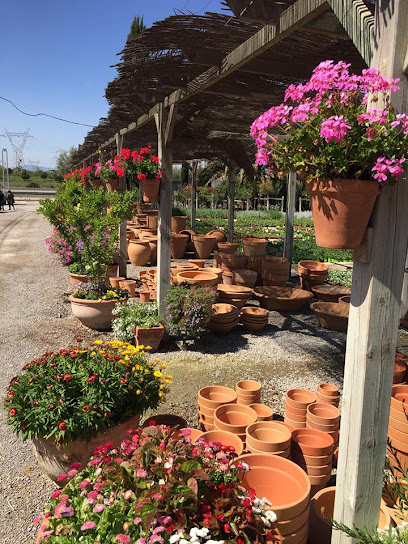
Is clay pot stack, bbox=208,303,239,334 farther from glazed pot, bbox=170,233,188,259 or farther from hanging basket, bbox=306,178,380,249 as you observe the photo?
glazed pot, bbox=170,233,188,259

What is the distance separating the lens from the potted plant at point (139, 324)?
4945mm

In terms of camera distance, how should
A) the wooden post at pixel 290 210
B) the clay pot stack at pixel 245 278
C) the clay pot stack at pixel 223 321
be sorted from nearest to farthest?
the clay pot stack at pixel 223 321
the clay pot stack at pixel 245 278
the wooden post at pixel 290 210

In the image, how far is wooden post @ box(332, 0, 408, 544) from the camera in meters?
1.57

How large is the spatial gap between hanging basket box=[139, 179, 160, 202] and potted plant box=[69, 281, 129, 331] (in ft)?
4.50

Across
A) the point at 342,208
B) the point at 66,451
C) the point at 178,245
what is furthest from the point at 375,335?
the point at 178,245

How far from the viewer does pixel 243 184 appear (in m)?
25.5

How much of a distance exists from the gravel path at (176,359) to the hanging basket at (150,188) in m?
1.73

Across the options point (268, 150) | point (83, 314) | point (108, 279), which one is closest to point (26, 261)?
point (108, 279)

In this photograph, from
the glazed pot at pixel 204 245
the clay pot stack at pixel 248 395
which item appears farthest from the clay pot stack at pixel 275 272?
the clay pot stack at pixel 248 395

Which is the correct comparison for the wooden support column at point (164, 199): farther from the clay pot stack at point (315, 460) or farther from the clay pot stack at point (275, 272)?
the clay pot stack at point (315, 460)

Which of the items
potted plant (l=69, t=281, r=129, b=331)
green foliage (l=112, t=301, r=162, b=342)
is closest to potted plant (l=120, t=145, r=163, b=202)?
green foliage (l=112, t=301, r=162, b=342)

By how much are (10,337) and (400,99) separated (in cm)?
497

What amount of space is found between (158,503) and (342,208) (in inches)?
47.3

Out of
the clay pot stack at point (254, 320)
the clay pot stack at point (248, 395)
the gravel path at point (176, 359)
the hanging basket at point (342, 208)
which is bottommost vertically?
the gravel path at point (176, 359)
